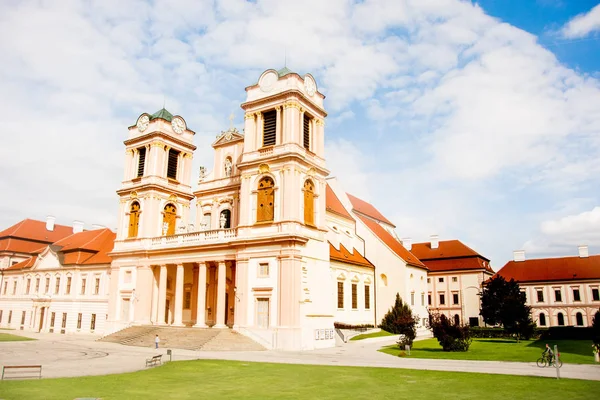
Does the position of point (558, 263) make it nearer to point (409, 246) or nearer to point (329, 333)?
point (409, 246)

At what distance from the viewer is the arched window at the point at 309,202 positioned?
117 feet

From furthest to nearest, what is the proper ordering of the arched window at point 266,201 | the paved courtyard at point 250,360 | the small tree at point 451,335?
the arched window at point 266,201 < the small tree at point 451,335 < the paved courtyard at point 250,360

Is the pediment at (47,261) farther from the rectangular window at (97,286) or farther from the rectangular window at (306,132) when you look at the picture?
the rectangular window at (306,132)

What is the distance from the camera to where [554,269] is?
6644cm

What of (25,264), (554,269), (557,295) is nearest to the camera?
(25,264)

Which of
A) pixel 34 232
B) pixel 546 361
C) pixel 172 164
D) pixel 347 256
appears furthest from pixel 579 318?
pixel 34 232

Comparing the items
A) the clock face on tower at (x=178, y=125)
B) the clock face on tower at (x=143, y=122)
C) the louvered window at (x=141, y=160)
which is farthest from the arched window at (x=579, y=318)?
the clock face on tower at (x=143, y=122)

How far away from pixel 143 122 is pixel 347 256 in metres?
23.3

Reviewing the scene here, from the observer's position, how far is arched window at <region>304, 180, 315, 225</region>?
35.7 m

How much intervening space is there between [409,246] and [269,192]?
41.7m

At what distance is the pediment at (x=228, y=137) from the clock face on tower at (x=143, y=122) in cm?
754

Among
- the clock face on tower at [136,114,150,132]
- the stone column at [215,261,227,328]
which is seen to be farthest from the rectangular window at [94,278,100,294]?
the stone column at [215,261,227,328]

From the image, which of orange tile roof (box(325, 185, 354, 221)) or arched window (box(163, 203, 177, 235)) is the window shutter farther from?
arched window (box(163, 203, 177, 235))

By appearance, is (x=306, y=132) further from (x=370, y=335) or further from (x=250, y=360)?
(x=250, y=360)
